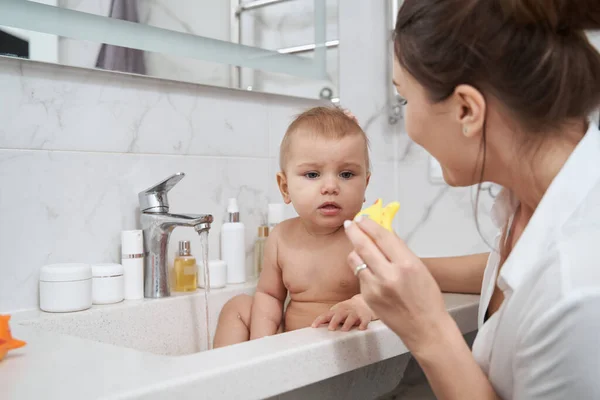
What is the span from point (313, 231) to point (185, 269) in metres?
0.32

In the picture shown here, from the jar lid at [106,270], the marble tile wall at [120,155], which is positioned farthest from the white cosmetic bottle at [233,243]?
the jar lid at [106,270]

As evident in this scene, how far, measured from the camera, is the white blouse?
74cm

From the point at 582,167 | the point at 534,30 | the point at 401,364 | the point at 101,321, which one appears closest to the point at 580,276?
the point at 582,167

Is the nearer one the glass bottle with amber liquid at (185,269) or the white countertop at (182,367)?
the white countertop at (182,367)

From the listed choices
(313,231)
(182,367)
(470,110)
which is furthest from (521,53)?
(313,231)

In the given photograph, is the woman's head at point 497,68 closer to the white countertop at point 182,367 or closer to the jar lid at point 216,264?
the white countertop at point 182,367

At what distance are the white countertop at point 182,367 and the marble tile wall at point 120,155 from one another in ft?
1.08

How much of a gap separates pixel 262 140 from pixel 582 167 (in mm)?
1017

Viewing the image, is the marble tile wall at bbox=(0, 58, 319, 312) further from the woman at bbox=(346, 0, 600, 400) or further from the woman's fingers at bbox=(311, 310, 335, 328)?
the woman at bbox=(346, 0, 600, 400)

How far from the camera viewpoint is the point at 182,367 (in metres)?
0.77

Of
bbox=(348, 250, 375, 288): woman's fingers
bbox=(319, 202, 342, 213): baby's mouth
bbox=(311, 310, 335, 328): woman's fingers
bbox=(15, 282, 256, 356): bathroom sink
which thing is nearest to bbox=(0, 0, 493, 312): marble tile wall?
bbox=(15, 282, 256, 356): bathroom sink

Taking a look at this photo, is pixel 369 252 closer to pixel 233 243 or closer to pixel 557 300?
pixel 557 300

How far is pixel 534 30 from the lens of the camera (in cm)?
81

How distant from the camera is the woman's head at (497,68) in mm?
809
